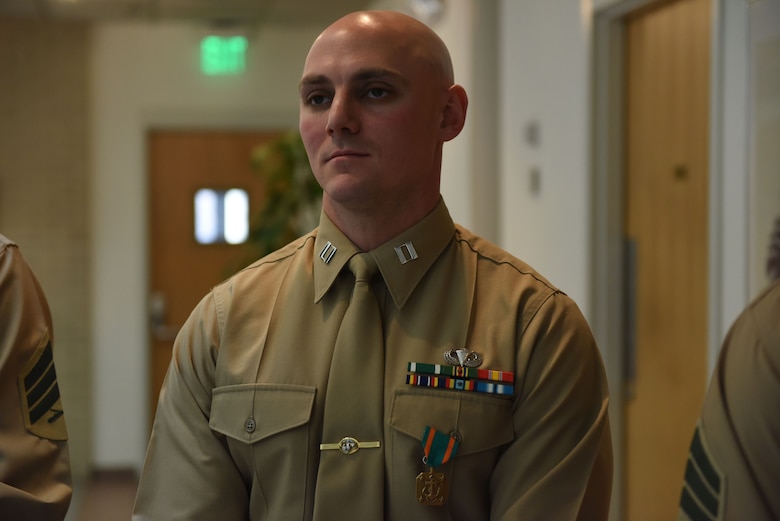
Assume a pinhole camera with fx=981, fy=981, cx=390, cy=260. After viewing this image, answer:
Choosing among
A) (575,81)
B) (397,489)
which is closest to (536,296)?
(397,489)

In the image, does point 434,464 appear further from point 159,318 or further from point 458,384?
point 159,318

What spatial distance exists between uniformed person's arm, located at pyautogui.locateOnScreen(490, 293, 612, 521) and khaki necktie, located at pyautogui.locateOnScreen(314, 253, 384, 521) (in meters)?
0.18

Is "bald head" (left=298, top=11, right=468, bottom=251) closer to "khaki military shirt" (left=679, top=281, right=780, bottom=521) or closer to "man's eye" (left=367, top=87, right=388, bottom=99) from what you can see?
"man's eye" (left=367, top=87, right=388, bottom=99)

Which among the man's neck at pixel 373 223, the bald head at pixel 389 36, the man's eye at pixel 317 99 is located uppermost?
the bald head at pixel 389 36

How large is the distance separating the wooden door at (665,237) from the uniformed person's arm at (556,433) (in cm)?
144

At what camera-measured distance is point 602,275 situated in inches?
122

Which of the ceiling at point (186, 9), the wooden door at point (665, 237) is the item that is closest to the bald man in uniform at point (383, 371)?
the wooden door at point (665, 237)

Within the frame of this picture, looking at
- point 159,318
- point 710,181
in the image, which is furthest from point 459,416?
point 159,318

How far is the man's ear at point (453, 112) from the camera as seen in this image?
4.69 ft

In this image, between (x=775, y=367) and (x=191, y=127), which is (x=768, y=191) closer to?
(x=775, y=367)

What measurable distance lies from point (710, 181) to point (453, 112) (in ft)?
4.55

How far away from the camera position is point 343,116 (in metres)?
1.32

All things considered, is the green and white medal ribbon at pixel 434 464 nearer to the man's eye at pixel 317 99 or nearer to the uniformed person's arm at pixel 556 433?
the uniformed person's arm at pixel 556 433

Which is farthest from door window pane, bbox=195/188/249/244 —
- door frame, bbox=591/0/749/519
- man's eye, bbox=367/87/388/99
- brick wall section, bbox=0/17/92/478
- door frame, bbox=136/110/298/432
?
man's eye, bbox=367/87/388/99
